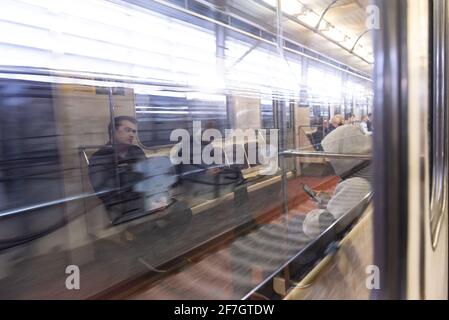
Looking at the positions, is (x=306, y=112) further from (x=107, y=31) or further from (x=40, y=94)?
(x=40, y=94)

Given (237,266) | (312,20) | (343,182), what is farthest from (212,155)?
(312,20)

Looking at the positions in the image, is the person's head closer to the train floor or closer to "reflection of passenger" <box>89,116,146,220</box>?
"reflection of passenger" <box>89,116,146,220</box>

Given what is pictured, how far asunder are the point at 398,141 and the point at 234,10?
3938mm

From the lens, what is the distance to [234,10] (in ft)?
13.0

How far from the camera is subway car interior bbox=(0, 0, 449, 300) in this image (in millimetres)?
606

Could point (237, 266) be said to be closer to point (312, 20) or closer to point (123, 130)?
point (123, 130)

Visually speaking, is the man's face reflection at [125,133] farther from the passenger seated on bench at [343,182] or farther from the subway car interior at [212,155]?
the passenger seated on bench at [343,182]

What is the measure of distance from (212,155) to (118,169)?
1381mm

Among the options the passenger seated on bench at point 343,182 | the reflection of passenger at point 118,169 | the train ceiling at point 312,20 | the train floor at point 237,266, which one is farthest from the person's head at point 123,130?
the train ceiling at point 312,20

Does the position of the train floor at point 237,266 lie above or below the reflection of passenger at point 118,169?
below

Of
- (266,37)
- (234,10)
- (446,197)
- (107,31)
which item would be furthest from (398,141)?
(266,37)

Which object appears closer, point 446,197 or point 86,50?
point 446,197

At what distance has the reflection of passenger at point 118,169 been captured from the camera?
2.66 meters

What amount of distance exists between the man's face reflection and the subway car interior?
0.05 ft
